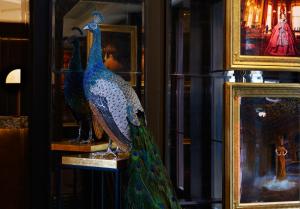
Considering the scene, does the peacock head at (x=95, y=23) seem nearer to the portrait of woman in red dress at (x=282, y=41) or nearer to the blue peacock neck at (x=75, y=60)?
the blue peacock neck at (x=75, y=60)

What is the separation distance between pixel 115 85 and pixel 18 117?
1.98 ft

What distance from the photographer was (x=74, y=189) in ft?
7.66

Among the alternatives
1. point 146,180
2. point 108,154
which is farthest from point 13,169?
point 146,180

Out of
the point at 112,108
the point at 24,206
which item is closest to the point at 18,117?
the point at 24,206

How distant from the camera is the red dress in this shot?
2531 millimetres

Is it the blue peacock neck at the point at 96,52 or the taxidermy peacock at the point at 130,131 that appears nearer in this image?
the taxidermy peacock at the point at 130,131

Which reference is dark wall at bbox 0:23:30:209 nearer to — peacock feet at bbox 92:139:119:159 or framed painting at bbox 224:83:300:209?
peacock feet at bbox 92:139:119:159

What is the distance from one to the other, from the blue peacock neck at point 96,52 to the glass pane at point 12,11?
0.47 m

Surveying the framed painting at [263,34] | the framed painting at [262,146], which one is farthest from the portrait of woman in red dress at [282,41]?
the framed painting at [262,146]

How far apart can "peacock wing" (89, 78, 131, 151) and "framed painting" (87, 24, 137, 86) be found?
0.99 ft

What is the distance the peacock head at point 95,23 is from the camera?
2211mm

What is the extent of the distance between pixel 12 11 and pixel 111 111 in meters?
0.83

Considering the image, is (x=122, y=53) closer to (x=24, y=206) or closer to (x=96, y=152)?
(x=96, y=152)

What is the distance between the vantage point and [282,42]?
2.55 metres
